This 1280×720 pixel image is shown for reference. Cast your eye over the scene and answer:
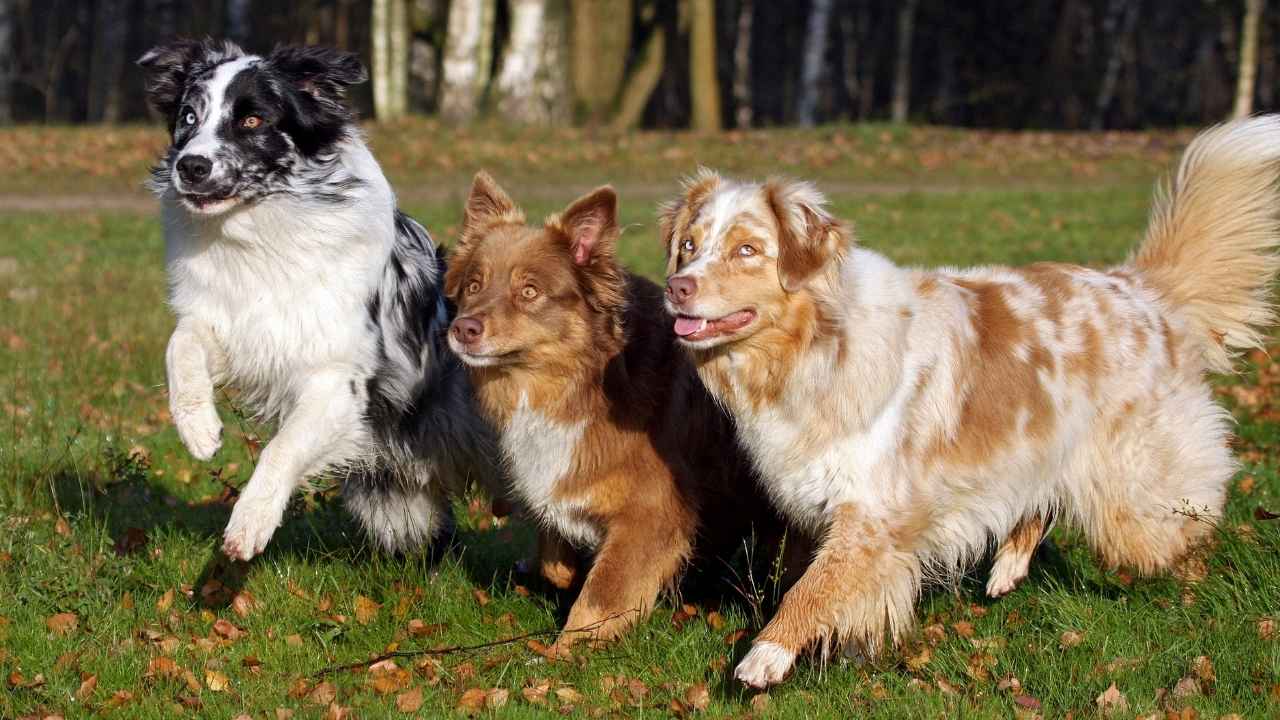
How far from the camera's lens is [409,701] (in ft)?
17.1

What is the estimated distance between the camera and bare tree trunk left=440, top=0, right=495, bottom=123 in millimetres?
26531

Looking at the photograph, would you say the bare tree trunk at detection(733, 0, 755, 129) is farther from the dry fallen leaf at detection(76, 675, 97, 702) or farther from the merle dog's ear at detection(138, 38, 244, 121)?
the dry fallen leaf at detection(76, 675, 97, 702)

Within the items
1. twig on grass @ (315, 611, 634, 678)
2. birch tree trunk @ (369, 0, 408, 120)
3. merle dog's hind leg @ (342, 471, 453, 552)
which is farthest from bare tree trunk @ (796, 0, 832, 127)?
twig on grass @ (315, 611, 634, 678)

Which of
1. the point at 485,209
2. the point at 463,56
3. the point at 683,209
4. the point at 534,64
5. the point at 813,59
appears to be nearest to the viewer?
the point at 683,209

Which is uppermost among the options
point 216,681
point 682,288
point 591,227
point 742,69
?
point 742,69

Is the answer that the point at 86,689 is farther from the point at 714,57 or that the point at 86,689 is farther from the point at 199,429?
the point at 714,57

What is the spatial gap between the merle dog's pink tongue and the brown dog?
0.90 metres

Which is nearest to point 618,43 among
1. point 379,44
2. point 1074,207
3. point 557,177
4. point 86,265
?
point 379,44

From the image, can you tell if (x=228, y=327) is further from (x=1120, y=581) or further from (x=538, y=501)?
(x=1120, y=581)

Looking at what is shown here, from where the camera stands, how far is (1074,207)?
794 inches

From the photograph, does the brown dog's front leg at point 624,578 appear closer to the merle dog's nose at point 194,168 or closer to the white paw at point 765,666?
the white paw at point 765,666

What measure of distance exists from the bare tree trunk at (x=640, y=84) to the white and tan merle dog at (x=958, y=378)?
925 inches

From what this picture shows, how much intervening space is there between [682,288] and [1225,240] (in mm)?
2865

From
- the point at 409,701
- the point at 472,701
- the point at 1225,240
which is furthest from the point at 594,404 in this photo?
the point at 1225,240
